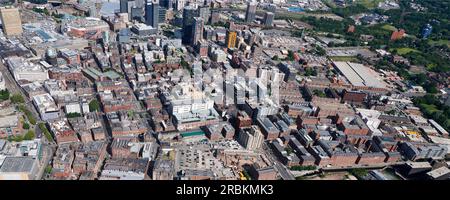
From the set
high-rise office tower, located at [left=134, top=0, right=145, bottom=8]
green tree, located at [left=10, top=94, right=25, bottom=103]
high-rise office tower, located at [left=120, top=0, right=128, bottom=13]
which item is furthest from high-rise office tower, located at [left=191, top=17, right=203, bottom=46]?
green tree, located at [left=10, top=94, right=25, bottom=103]

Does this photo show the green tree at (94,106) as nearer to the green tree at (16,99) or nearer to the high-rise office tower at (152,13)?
the green tree at (16,99)

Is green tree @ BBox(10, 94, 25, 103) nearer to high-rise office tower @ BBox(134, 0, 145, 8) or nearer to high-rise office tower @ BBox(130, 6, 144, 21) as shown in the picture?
high-rise office tower @ BBox(130, 6, 144, 21)

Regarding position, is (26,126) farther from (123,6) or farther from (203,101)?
(123,6)

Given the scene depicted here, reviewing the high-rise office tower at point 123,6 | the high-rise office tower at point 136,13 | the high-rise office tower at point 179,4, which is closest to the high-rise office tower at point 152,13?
the high-rise office tower at point 136,13

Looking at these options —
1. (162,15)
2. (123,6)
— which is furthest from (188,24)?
(123,6)

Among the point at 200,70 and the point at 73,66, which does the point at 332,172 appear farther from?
the point at 73,66
